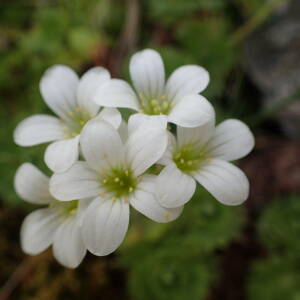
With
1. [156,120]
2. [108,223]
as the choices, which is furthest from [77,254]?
[156,120]

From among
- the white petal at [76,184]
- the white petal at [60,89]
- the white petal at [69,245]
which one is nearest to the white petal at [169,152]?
the white petal at [76,184]

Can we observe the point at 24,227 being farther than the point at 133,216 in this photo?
No

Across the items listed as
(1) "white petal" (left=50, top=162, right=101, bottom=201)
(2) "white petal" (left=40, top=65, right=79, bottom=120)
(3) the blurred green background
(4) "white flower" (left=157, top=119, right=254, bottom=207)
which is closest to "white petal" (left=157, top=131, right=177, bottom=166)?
(4) "white flower" (left=157, top=119, right=254, bottom=207)

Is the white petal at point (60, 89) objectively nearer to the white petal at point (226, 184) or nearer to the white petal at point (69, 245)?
the white petal at point (69, 245)

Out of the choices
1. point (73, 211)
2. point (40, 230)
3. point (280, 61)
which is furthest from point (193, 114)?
point (280, 61)

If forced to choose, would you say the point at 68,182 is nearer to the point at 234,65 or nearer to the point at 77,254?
the point at 77,254

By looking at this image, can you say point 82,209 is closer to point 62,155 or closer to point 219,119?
point 62,155

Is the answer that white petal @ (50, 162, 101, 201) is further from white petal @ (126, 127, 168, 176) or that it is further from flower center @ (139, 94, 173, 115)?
flower center @ (139, 94, 173, 115)
